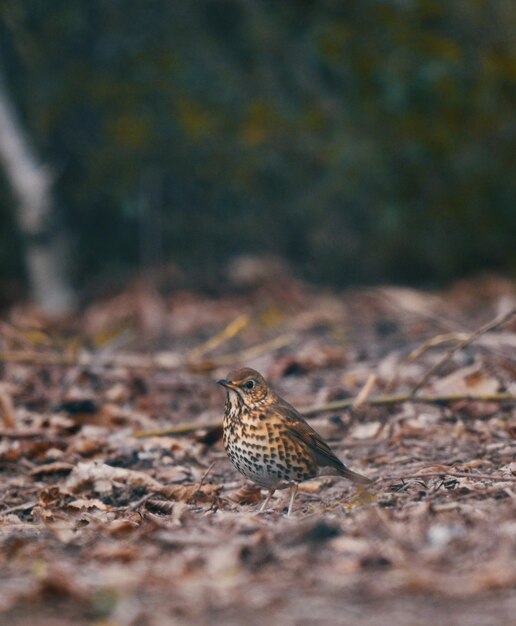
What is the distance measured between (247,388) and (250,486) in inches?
19.9

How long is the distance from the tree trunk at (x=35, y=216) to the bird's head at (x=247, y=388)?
5595 millimetres

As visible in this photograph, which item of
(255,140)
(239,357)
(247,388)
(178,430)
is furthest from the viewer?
(255,140)

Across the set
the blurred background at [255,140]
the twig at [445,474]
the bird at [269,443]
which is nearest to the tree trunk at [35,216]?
the blurred background at [255,140]

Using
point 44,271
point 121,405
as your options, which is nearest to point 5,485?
point 121,405

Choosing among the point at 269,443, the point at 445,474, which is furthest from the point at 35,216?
the point at 445,474

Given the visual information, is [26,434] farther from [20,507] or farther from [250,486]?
[250,486]

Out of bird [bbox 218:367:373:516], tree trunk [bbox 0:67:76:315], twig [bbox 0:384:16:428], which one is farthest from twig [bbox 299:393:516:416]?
tree trunk [bbox 0:67:76:315]

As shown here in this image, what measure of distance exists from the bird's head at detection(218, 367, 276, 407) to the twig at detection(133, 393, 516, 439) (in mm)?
883

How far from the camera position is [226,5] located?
10.4 metres

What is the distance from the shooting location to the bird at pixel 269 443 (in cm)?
447

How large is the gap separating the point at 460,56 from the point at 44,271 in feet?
15.2

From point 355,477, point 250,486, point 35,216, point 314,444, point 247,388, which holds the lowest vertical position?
point 250,486

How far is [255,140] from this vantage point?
1035 centimetres

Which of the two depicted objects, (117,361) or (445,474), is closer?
(445,474)
